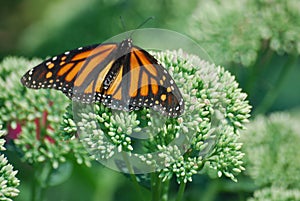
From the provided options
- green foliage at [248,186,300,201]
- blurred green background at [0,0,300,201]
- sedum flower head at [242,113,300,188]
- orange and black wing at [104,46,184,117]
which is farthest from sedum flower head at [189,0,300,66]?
orange and black wing at [104,46,184,117]

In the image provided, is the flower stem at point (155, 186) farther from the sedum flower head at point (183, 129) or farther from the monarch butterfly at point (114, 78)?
the monarch butterfly at point (114, 78)

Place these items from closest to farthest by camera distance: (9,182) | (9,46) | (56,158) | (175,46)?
(9,182) → (56,158) → (175,46) → (9,46)

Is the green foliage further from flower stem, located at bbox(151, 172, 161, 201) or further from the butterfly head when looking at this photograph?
the butterfly head

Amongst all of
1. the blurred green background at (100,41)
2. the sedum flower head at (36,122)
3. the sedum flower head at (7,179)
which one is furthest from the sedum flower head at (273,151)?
the sedum flower head at (7,179)

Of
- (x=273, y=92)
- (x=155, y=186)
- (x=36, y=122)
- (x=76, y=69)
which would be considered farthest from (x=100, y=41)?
(x=155, y=186)

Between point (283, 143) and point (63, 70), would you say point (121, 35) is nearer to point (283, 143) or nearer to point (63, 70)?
point (283, 143)

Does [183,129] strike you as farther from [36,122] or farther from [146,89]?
[36,122]

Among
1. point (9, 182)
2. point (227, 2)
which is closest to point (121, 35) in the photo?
point (227, 2)
